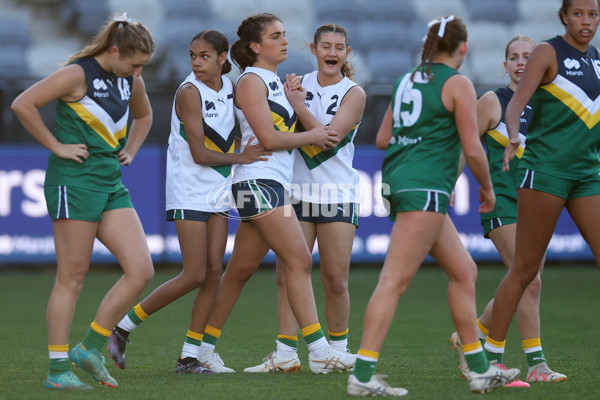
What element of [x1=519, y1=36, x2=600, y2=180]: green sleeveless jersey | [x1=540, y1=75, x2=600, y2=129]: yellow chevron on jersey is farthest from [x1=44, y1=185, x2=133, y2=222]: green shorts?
[x1=540, y1=75, x2=600, y2=129]: yellow chevron on jersey

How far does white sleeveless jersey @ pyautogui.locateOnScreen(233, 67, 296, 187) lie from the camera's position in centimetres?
500

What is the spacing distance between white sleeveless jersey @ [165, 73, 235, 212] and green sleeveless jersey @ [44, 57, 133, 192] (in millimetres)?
634

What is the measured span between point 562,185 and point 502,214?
715 millimetres

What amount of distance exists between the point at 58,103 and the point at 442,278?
918 centimetres

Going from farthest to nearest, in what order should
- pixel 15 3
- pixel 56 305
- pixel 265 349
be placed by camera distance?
pixel 15 3
pixel 265 349
pixel 56 305

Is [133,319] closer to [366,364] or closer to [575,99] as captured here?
[366,364]

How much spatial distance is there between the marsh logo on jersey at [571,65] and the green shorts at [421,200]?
40.9 inches

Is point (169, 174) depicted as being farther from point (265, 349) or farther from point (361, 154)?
point (361, 154)

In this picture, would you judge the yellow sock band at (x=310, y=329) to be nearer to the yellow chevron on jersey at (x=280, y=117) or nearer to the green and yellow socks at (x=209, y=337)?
the green and yellow socks at (x=209, y=337)

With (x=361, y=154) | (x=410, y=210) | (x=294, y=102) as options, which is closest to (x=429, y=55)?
(x=410, y=210)

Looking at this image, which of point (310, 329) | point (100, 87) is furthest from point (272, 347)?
point (100, 87)

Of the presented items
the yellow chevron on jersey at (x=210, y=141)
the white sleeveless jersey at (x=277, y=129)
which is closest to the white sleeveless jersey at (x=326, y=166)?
the white sleeveless jersey at (x=277, y=129)

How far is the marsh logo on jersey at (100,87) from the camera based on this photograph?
4574 millimetres

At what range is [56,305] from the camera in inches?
178
